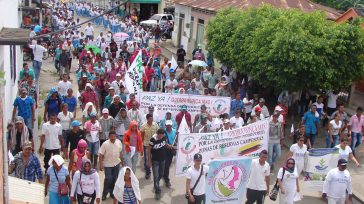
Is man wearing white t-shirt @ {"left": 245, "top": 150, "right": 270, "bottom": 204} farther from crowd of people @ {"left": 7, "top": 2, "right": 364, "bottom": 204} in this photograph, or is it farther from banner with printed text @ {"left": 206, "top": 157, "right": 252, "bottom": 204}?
banner with printed text @ {"left": 206, "top": 157, "right": 252, "bottom": 204}

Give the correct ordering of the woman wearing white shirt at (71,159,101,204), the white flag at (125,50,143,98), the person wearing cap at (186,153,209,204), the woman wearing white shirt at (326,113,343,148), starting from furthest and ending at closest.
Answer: the white flag at (125,50,143,98) → the woman wearing white shirt at (326,113,343,148) → the person wearing cap at (186,153,209,204) → the woman wearing white shirt at (71,159,101,204)

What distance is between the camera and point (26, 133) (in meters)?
10.5

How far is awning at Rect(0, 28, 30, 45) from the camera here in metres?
10.8

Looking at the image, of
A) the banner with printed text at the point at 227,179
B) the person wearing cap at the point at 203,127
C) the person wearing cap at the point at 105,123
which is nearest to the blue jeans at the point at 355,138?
the person wearing cap at the point at 203,127

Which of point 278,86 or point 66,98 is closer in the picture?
point 66,98

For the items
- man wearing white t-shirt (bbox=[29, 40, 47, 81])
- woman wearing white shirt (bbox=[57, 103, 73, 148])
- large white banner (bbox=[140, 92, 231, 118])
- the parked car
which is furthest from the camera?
the parked car

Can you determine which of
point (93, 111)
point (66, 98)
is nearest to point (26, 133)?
point (93, 111)

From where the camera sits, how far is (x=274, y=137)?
39.7ft

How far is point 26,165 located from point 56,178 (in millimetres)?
540

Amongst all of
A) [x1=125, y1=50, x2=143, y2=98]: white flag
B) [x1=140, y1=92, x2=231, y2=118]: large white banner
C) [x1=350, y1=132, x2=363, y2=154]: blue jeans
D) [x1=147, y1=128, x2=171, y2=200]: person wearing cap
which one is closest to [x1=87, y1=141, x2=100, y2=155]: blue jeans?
[x1=147, y1=128, x2=171, y2=200]: person wearing cap

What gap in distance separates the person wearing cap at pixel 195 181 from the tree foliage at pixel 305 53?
660 centimetres

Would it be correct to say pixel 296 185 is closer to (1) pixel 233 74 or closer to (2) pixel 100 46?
(1) pixel 233 74

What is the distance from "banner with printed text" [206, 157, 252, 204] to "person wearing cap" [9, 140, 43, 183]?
113 inches

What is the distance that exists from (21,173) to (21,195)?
224cm
